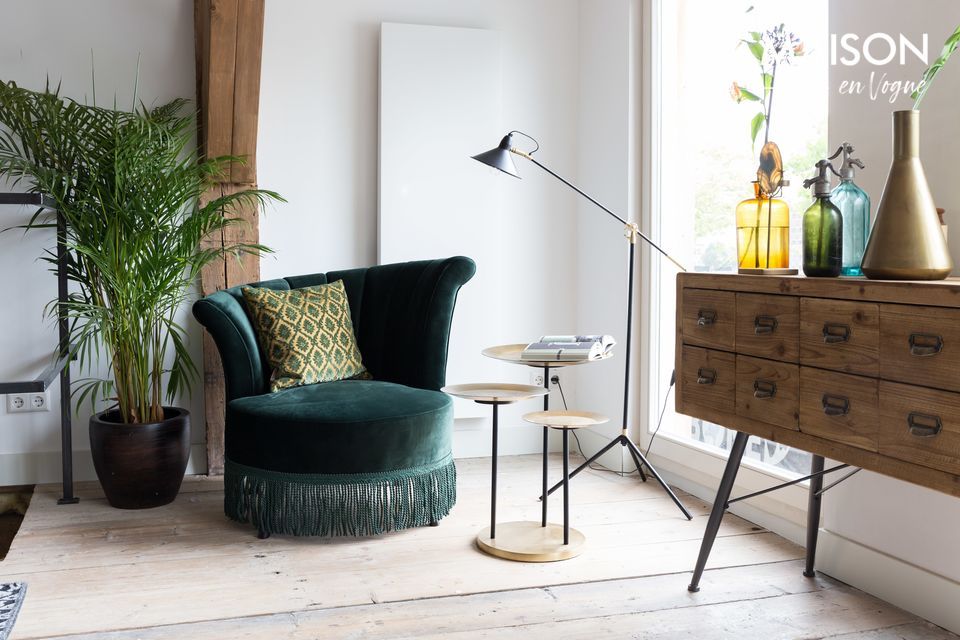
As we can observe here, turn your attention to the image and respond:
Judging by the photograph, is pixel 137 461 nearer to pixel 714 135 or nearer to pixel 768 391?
pixel 768 391

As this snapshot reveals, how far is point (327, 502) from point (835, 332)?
5.64 feet

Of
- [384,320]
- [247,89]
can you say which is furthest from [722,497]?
[247,89]

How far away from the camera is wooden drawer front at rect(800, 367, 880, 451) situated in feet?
5.98

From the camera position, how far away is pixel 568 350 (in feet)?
9.45

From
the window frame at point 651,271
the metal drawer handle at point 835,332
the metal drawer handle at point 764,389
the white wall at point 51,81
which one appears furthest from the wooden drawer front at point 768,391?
the white wall at point 51,81

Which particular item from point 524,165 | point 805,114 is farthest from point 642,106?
point 805,114

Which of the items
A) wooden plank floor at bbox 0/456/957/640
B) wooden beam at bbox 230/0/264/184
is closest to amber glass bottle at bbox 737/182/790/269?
wooden plank floor at bbox 0/456/957/640

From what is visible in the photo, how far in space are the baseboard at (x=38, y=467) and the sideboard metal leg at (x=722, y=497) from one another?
2.63 metres

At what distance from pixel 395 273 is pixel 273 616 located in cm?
162

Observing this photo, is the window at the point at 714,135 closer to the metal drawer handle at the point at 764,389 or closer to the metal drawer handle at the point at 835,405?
the metal drawer handle at the point at 764,389

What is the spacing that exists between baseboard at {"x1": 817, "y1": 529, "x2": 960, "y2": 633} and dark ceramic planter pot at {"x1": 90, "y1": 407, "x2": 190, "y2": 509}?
2355 mm

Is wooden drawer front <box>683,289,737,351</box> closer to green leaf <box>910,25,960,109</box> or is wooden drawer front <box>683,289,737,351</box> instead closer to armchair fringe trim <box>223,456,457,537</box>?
green leaf <box>910,25,960,109</box>

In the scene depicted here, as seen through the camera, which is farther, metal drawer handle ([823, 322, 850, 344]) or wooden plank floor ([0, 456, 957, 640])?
wooden plank floor ([0, 456, 957, 640])

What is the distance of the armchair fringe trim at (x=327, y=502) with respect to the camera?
2.89 metres
